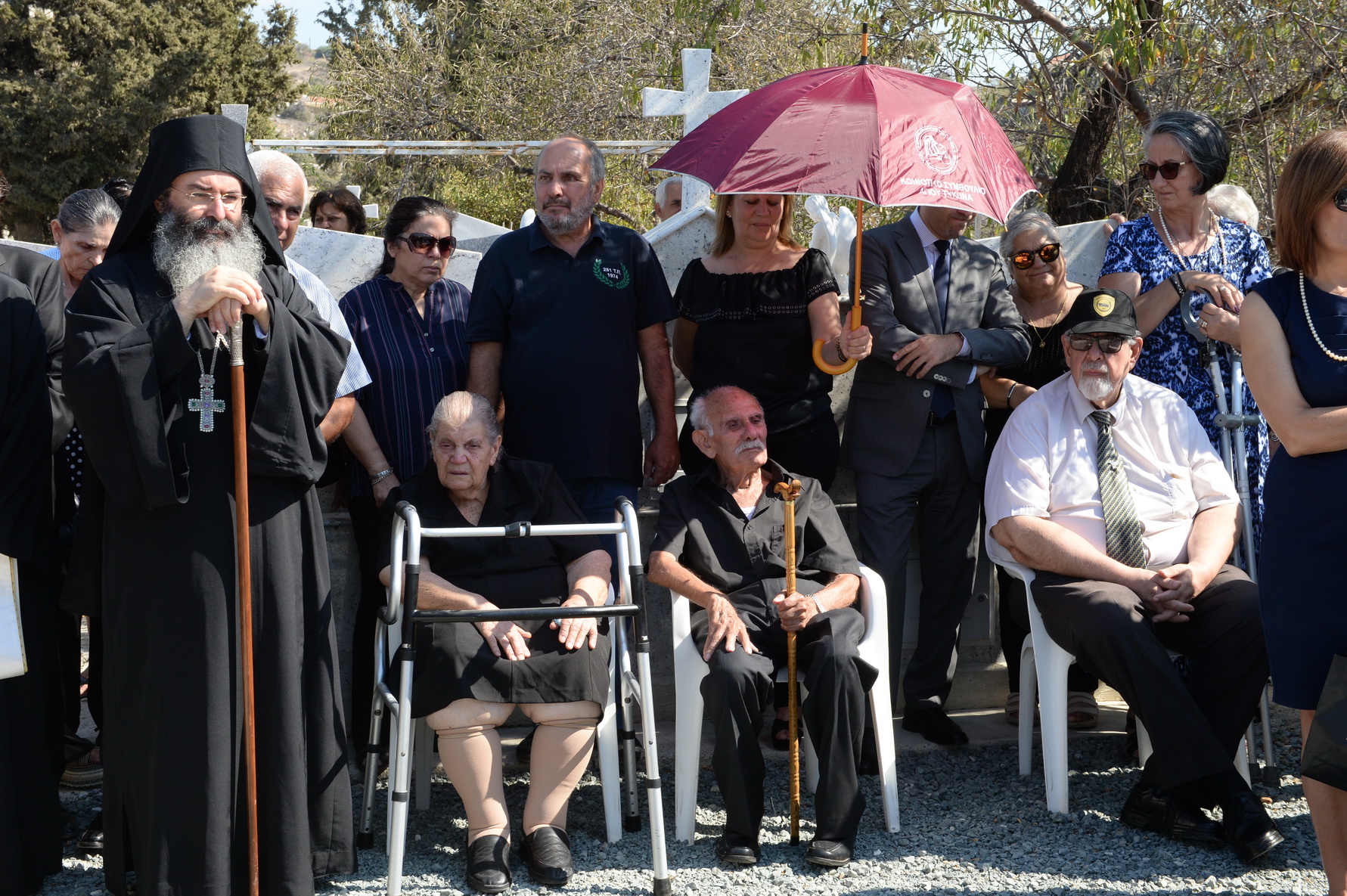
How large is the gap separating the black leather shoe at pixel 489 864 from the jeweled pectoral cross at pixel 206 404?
4.86 ft

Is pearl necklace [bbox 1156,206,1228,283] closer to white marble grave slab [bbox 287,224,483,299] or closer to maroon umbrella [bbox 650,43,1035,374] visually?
maroon umbrella [bbox 650,43,1035,374]

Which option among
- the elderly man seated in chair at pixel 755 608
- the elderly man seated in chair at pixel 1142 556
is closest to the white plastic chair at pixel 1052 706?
the elderly man seated in chair at pixel 1142 556

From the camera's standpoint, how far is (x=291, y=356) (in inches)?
134

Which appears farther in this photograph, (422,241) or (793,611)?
(422,241)

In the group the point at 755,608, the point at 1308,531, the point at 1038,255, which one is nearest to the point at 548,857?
the point at 755,608

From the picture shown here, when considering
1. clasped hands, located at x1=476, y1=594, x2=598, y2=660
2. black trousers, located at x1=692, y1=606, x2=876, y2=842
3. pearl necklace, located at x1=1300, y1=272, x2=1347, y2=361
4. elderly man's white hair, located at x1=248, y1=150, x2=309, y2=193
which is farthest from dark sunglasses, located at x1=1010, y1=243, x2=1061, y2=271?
elderly man's white hair, located at x1=248, y1=150, x2=309, y2=193

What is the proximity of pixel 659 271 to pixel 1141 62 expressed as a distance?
339 centimetres

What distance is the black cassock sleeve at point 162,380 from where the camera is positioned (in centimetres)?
319

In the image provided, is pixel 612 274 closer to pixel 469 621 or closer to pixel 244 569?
pixel 469 621

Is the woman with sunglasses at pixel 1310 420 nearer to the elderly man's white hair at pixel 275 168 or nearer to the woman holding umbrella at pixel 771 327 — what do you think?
the woman holding umbrella at pixel 771 327

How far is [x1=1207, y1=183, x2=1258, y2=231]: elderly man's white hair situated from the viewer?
198 inches

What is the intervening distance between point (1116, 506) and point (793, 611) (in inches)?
48.1

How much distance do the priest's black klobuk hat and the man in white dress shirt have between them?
0.41 feet

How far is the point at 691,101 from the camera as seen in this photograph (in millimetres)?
6613
